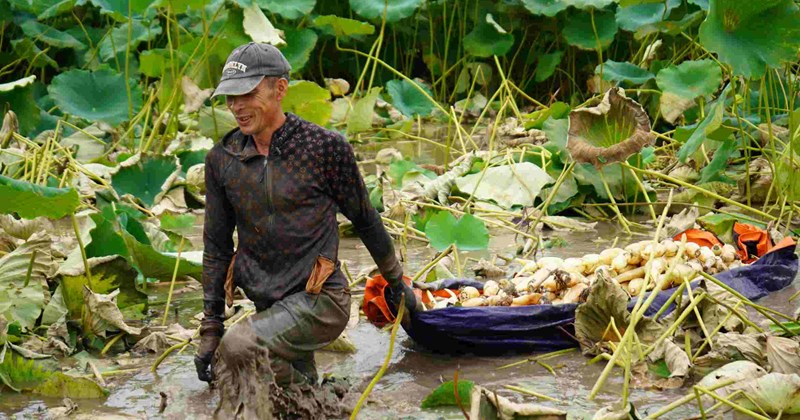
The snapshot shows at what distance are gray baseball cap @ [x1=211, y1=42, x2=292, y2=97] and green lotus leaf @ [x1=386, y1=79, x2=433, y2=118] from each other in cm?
479

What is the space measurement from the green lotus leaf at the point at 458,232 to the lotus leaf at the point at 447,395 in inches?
70.4

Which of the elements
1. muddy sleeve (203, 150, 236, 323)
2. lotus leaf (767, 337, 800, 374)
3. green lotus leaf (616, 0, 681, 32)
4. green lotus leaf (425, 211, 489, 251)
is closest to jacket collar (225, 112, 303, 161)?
muddy sleeve (203, 150, 236, 323)

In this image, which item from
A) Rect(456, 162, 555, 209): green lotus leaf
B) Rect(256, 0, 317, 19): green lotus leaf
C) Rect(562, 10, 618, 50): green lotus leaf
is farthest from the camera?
Rect(562, 10, 618, 50): green lotus leaf

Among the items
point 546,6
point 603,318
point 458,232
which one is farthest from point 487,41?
point 603,318

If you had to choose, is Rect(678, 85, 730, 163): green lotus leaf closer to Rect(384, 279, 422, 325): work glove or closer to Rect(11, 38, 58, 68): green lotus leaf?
Rect(384, 279, 422, 325): work glove

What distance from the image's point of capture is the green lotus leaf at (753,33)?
4715mm

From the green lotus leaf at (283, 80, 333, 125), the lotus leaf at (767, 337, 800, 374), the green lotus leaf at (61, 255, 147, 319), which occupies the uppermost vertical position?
the lotus leaf at (767, 337, 800, 374)

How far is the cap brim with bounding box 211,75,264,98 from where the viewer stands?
320 cm

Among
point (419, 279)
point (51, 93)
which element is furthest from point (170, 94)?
point (419, 279)

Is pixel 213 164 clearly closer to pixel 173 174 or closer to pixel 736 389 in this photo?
pixel 736 389

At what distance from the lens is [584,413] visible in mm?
3262

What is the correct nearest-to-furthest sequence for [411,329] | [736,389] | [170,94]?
[736,389] < [411,329] < [170,94]

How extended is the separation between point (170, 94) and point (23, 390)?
387 centimetres

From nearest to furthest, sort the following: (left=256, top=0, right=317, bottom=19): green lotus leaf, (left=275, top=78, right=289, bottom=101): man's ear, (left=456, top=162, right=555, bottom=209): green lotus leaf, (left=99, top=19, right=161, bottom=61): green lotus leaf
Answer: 1. (left=275, top=78, right=289, bottom=101): man's ear
2. (left=456, top=162, right=555, bottom=209): green lotus leaf
3. (left=256, top=0, right=317, bottom=19): green lotus leaf
4. (left=99, top=19, right=161, bottom=61): green lotus leaf
